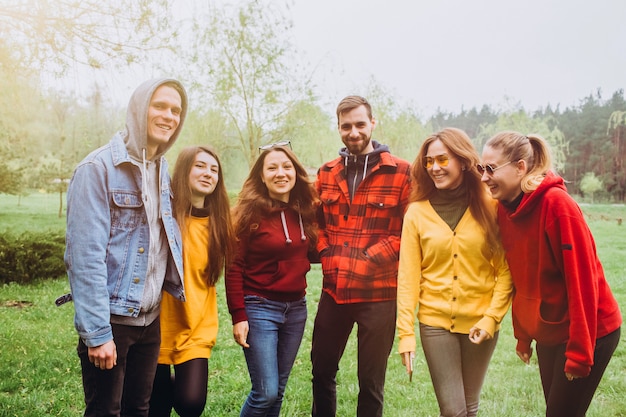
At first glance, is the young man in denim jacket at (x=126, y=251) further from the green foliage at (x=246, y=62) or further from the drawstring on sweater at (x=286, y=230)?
the green foliage at (x=246, y=62)

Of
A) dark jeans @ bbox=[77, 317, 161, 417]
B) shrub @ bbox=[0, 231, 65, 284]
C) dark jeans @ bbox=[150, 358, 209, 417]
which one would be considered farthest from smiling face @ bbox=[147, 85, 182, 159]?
shrub @ bbox=[0, 231, 65, 284]

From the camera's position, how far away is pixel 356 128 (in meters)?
3.59

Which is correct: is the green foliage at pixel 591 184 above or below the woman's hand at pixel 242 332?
above

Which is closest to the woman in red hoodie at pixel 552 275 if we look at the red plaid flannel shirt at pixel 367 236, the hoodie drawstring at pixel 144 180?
the red plaid flannel shirt at pixel 367 236

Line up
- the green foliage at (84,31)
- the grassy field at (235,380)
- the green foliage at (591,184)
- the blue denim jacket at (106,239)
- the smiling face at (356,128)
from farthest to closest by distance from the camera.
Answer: the green foliage at (591,184)
the green foliage at (84,31)
the grassy field at (235,380)
the smiling face at (356,128)
the blue denim jacket at (106,239)

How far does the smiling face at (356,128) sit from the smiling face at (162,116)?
1.27m

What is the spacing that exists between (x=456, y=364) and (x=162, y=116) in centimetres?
224

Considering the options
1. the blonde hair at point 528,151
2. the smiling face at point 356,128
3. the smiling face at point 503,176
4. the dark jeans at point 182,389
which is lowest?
the dark jeans at point 182,389

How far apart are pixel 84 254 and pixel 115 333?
45cm

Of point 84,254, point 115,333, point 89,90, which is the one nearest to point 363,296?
point 115,333

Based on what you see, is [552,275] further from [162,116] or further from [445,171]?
[162,116]

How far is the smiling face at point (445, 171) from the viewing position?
10.2 feet

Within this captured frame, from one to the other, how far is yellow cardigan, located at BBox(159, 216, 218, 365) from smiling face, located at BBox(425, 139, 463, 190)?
1513 millimetres

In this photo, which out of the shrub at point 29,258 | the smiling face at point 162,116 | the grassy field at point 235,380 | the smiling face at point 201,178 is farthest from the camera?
the shrub at point 29,258
